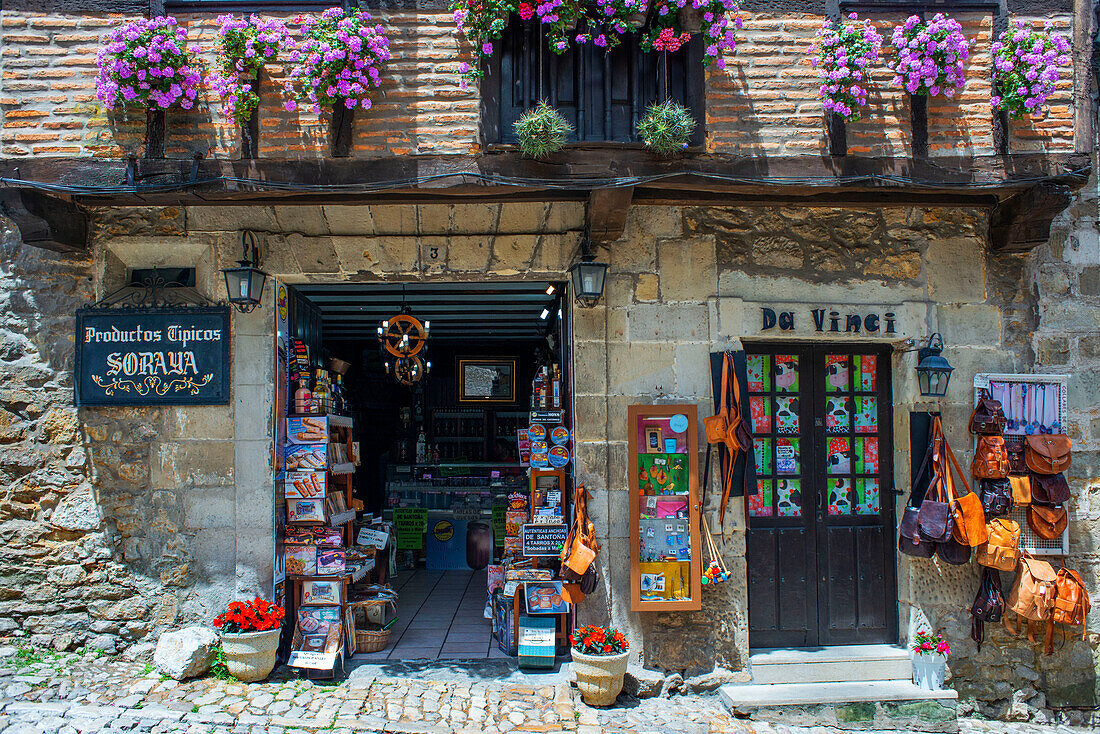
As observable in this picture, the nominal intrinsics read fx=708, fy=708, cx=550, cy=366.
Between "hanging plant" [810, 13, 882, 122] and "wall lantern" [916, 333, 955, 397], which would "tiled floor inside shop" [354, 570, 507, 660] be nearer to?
"wall lantern" [916, 333, 955, 397]

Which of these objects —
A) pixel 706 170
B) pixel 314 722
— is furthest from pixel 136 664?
pixel 706 170

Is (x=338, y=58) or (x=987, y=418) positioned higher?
(x=338, y=58)

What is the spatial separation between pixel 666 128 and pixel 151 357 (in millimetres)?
4268

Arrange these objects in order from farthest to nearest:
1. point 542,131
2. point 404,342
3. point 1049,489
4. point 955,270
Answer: point 404,342 < point 955,270 < point 1049,489 < point 542,131

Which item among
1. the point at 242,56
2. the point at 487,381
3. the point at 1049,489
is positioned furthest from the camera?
the point at 487,381

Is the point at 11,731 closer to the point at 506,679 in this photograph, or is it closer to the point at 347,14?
the point at 506,679

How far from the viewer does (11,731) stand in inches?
172

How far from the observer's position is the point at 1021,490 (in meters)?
5.46

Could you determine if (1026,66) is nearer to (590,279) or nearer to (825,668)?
(590,279)

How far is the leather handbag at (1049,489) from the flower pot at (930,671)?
56.5 inches

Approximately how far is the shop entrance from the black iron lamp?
0.30 meters

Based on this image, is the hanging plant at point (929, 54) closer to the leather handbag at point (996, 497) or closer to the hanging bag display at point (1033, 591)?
the leather handbag at point (996, 497)

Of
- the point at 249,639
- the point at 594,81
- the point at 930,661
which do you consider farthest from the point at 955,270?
the point at 249,639

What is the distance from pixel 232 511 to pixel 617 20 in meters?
4.62
